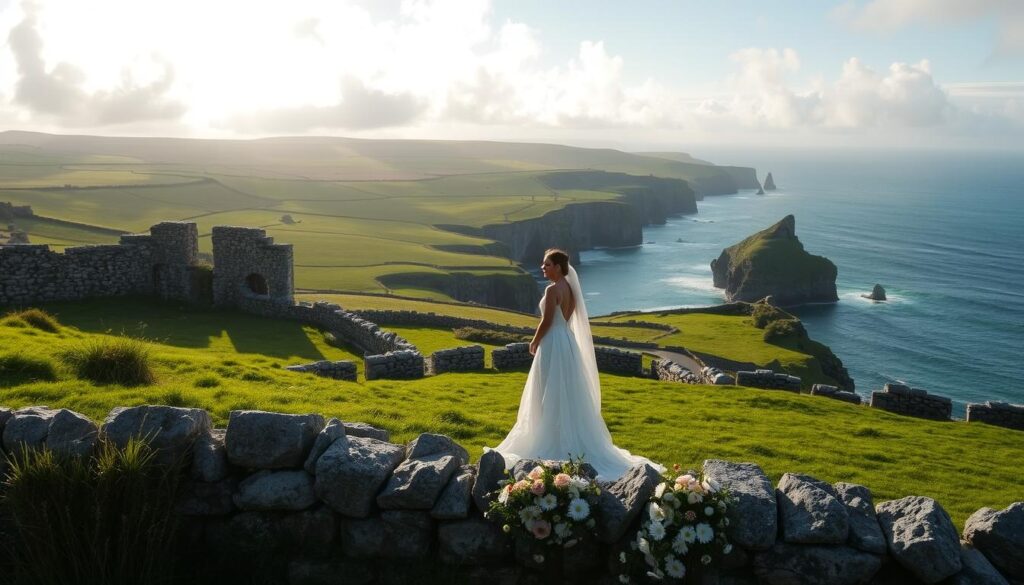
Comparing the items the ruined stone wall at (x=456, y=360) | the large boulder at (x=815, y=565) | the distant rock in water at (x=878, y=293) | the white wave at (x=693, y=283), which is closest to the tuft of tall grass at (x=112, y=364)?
the ruined stone wall at (x=456, y=360)

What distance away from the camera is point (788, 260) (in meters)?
132

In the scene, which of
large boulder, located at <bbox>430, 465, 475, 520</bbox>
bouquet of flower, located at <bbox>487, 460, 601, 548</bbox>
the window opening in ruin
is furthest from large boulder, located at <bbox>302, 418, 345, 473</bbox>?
the window opening in ruin

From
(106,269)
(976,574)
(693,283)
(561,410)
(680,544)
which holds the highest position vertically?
(680,544)

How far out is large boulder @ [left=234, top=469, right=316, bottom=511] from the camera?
329 inches

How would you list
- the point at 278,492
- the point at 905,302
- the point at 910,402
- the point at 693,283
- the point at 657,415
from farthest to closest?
the point at 693,283, the point at 905,302, the point at 910,402, the point at 657,415, the point at 278,492

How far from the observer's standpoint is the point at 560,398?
1367cm

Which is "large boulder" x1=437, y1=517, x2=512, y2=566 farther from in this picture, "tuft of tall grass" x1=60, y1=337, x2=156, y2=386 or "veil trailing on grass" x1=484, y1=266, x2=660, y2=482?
"tuft of tall grass" x1=60, y1=337, x2=156, y2=386

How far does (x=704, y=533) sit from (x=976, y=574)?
2728 mm

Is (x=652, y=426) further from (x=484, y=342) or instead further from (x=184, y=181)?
(x=184, y=181)

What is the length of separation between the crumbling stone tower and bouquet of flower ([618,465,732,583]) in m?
32.4

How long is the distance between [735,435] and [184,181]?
190m

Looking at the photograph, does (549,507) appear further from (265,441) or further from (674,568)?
(265,441)

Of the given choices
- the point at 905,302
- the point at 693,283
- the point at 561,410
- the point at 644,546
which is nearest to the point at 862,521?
the point at 644,546

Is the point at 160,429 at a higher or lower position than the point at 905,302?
higher
